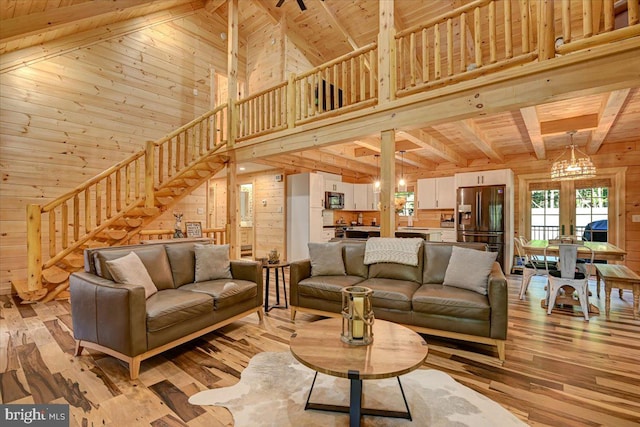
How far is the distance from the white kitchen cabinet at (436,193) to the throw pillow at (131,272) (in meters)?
6.31

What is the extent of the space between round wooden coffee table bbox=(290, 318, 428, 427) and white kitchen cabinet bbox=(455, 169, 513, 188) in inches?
212

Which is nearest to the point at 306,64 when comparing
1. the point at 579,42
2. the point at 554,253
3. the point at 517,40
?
the point at 517,40

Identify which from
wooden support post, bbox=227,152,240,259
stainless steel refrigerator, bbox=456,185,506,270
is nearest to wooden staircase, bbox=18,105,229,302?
wooden support post, bbox=227,152,240,259

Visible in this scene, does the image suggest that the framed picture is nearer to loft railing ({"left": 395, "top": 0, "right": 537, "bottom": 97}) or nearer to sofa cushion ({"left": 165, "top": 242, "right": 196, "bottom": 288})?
sofa cushion ({"left": 165, "top": 242, "right": 196, "bottom": 288})


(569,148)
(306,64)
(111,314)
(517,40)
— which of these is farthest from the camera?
(306,64)

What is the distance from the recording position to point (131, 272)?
2.66 meters

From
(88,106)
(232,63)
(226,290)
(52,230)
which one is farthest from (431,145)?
(88,106)

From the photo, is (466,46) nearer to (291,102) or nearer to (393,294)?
(291,102)

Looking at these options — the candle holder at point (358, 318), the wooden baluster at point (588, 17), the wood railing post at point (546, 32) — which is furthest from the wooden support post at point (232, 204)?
the wooden baluster at point (588, 17)

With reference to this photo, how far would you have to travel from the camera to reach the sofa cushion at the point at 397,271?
3.34m

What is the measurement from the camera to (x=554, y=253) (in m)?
4.15

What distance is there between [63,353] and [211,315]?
1.26 meters

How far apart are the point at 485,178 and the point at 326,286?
4.85 meters

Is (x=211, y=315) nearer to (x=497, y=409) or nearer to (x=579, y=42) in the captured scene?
(x=497, y=409)
